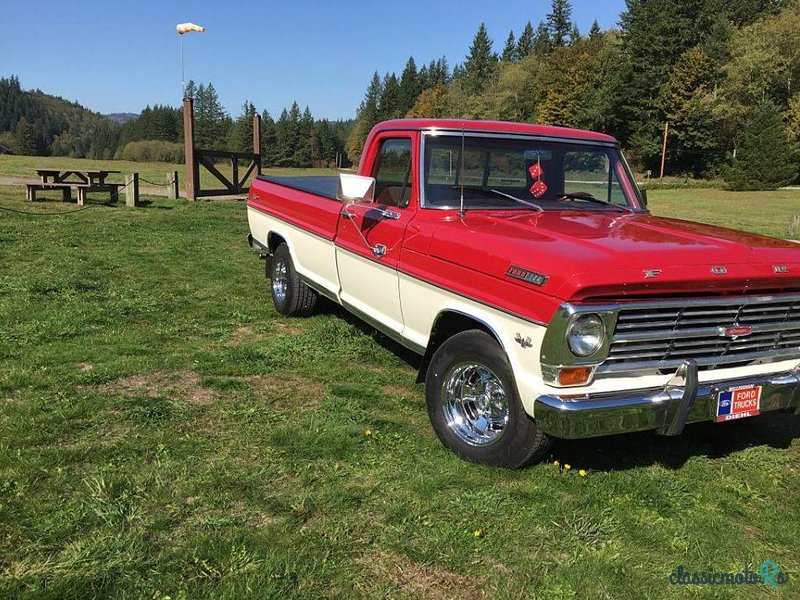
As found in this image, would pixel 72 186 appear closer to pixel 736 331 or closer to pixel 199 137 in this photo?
pixel 736 331

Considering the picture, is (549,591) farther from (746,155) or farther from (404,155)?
(746,155)

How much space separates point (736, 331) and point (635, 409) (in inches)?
30.8

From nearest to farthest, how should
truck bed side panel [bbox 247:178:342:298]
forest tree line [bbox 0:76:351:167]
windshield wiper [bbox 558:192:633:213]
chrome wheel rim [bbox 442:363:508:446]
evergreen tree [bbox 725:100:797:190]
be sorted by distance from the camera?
chrome wheel rim [bbox 442:363:508:446]
windshield wiper [bbox 558:192:633:213]
truck bed side panel [bbox 247:178:342:298]
evergreen tree [bbox 725:100:797:190]
forest tree line [bbox 0:76:351:167]

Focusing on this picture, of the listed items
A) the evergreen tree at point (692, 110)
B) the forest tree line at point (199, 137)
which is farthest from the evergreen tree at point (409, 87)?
the evergreen tree at point (692, 110)

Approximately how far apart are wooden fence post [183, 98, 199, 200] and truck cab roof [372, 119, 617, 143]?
13.1 meters

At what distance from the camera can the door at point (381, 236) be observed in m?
4.21

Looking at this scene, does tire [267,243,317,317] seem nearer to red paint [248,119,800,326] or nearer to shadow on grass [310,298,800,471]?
red paint [248,119,800,326]

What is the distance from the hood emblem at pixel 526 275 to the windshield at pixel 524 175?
1.15 m

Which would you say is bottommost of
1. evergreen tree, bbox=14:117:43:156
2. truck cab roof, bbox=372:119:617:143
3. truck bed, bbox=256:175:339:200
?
truck bed, bbox=256:175:339:200

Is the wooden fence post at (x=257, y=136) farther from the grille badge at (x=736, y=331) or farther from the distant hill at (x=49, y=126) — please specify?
the distant hill at (x=49, y=126)

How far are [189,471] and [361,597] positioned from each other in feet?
4.41

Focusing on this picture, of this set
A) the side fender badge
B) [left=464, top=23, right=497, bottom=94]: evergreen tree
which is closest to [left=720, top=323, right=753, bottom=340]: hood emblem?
the side fender badge

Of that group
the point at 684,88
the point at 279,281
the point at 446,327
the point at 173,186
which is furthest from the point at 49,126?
the point at 446,327

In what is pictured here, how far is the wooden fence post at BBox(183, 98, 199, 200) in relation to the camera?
16500 millimetres
